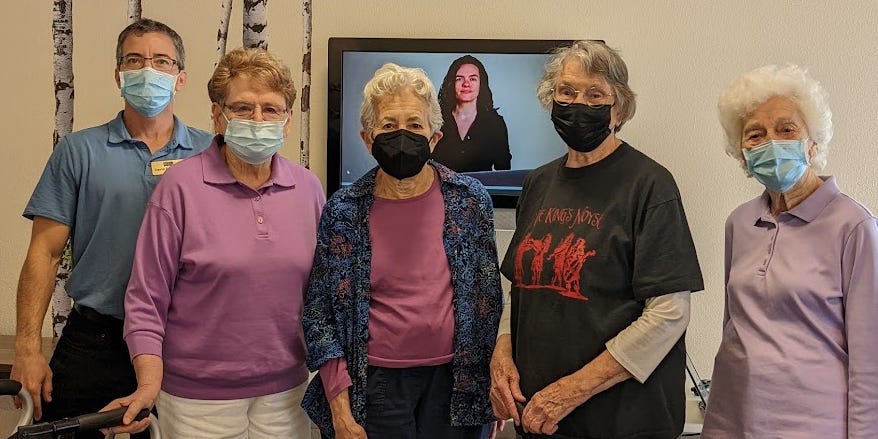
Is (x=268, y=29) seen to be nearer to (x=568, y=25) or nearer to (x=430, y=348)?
(x=568, y=25)

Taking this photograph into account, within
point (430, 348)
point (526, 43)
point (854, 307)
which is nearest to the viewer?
point (854, 307)

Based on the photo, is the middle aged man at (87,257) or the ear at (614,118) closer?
the ear at (614,118)

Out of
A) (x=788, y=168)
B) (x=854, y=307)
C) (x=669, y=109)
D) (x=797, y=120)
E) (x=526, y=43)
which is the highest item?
(x=526, y=43)

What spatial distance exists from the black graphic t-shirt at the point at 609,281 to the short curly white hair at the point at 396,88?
40 centimetres

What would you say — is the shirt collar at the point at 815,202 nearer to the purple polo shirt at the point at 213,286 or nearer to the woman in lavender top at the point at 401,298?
the woman in lavender top at the point at 401,298

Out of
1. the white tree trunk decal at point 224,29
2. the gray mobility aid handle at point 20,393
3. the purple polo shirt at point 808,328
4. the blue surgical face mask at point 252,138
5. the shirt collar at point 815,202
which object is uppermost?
the white tree trunk decal at point 224,29

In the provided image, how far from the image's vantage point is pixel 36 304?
6.44 feet

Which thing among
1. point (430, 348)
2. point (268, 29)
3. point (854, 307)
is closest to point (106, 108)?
point (268, 29)

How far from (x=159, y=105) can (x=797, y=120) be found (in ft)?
5.27

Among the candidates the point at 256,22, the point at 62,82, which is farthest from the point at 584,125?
the point at 62,82

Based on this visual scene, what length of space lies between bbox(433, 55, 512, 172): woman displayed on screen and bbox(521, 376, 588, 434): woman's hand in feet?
5.26

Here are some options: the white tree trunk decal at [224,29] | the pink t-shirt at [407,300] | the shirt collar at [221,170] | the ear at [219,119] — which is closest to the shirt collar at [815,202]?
the pink t-shirt at [407,300]

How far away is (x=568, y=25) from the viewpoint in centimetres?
316

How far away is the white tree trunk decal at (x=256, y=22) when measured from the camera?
3225mm
